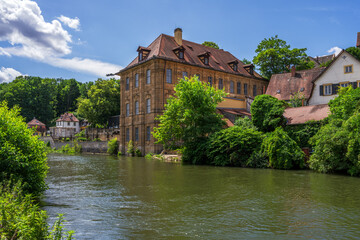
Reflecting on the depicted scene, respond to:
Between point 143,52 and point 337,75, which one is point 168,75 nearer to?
point 143,52

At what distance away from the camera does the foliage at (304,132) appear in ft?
86.1

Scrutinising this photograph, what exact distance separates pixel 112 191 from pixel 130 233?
6316 millimetres

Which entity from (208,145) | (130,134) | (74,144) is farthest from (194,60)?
(74,144)

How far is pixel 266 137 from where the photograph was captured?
2603 cm

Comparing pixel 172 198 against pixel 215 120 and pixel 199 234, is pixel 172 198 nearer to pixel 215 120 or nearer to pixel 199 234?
pixel 199 234

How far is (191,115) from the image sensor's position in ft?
105

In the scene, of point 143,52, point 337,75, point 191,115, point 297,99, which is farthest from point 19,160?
point 143,52

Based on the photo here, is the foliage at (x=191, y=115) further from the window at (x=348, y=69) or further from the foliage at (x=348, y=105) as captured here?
the window at (x=348, y=69)

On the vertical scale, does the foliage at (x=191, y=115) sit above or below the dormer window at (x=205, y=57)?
below

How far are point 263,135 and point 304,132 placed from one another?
3.35 m

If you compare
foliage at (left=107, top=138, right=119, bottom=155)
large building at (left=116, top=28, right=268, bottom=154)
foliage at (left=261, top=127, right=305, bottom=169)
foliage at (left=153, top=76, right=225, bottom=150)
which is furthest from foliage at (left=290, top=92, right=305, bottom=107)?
foliage at (left=107, top=138, right=119, bottom=155)

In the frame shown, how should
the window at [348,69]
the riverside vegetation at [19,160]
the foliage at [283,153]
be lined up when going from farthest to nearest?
the window at [348,69]
the foliage at [283,153]
the riverside vegetation at [19,160]

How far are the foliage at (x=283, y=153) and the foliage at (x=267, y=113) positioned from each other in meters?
3.81

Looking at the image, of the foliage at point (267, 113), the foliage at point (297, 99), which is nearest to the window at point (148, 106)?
the foliage at point (267, 113)
